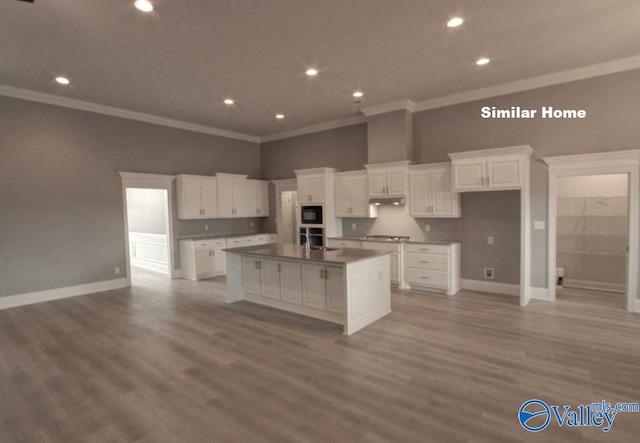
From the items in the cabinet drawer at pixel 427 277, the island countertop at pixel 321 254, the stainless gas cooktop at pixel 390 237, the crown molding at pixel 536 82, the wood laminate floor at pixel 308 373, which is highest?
the crown molding at pixel 536 82

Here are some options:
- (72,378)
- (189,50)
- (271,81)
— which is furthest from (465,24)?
(72,378)

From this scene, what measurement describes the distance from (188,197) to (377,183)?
415 centimetres

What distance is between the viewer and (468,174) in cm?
532

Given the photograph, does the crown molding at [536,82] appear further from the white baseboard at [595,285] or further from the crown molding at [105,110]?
the crown molding at [105,110]

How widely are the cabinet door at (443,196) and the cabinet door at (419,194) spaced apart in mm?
90

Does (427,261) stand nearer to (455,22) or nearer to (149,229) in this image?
(455,22)

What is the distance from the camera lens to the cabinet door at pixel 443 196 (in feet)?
18.7

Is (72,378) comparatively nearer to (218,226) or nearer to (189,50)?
(189,50)

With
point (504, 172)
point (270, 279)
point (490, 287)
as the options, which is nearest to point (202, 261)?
point (270, 279)

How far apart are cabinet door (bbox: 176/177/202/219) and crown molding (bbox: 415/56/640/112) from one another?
16.4 ft

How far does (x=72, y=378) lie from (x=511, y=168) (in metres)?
5.93

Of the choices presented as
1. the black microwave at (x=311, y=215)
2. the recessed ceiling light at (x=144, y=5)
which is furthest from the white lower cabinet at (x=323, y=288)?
the recessed ceiling light at (x=144, y=5)

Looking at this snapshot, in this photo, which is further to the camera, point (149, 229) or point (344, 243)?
point (149, 229)

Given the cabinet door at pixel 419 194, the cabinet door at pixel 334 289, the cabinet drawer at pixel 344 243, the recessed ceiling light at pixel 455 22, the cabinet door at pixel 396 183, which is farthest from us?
the cabinet drawer at pixel 344 243
